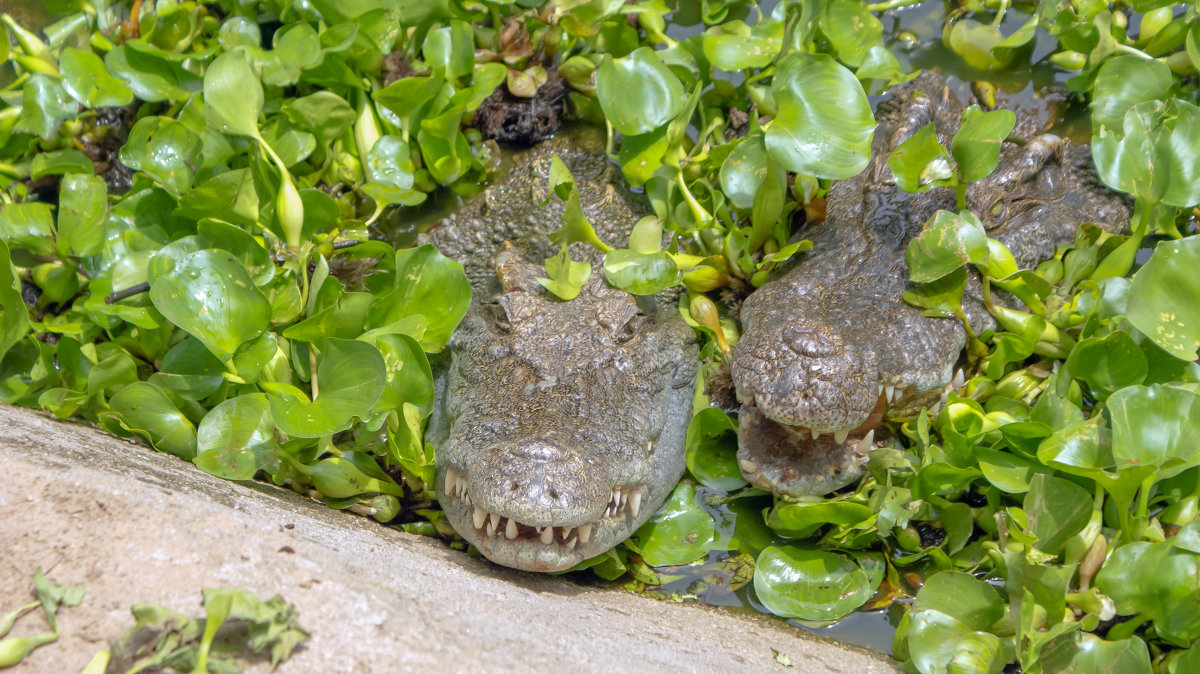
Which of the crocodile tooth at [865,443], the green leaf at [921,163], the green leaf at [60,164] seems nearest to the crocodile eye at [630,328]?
the crocodile tooth at [865,443]

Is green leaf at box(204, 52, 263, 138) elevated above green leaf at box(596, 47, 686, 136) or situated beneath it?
elevated above

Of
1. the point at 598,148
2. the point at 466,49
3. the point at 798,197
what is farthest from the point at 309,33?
the point at 798,197

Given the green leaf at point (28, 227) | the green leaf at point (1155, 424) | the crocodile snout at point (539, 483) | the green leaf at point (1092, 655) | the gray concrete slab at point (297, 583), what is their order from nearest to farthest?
the gray concrete slab at point (297, 583) → the green leaf at point (1092, 655) → the green leaf at point (1155, 424) → the crocodile snout at point (539, 483) → the green leaf at point (28, 227)

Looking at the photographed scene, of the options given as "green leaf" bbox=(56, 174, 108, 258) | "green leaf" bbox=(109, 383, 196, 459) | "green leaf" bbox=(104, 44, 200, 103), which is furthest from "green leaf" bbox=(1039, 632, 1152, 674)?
"green leaf" bbox=(104, 44, 200, 103)

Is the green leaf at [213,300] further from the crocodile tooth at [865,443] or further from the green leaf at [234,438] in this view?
the crocodile tooth at [865,443]

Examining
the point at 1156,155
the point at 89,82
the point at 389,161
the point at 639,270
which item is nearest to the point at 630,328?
the point at 639,270

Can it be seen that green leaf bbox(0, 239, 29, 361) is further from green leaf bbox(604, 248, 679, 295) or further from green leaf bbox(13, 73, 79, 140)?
→ green leaf bbox(604, 248, 679, 295)
